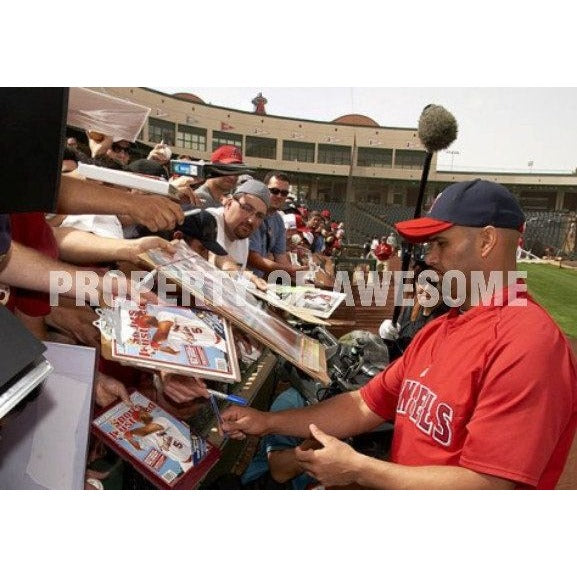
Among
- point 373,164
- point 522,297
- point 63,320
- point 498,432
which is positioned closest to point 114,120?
point 63,320

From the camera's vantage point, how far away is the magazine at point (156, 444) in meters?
1.26

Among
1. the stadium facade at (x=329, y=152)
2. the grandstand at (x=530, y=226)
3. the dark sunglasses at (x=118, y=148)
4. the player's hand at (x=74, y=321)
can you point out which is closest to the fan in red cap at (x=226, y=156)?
the dark sunglasses at (x=118, y=148)

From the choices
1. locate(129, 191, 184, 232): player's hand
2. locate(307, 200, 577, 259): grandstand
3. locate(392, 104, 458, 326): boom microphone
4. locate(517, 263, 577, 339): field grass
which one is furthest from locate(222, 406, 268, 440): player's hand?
locate(307, 200, 577, 259): grandstand

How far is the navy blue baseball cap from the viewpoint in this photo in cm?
148

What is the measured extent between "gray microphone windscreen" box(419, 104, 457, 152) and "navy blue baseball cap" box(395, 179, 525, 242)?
193cm

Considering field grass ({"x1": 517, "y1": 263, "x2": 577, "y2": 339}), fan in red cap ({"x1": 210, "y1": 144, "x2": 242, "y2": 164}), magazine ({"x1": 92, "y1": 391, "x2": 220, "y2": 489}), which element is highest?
fan in red cap ({"x1": 210, "y1": 144, "x2": 242, "y2": 164})

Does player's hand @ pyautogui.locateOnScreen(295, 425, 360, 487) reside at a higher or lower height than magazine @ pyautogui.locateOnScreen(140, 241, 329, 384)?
lower

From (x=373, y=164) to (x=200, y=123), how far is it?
49.8 feet

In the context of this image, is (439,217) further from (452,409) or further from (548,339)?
(452,409)

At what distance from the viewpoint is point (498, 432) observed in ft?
4.02

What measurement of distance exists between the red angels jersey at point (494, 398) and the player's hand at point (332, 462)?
20 cm

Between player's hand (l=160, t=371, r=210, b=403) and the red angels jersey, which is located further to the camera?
player's hand (l=160, t=371, r=210, b=403)

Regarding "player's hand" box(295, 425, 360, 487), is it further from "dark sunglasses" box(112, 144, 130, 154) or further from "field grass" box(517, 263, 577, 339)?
"field grass" box(517, 263, 577, 339)

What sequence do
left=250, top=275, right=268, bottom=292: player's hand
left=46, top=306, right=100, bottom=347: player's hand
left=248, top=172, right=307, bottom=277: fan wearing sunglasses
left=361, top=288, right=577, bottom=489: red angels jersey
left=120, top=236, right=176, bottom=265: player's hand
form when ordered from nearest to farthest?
1. left=361, top=288, right=577, bottom=489: red angels jersey
2. left=120, top=236, right=176, bottom=265: player's hand
3. left=46, top=306, right=100, bottom=347: player's hand
4. left=250, top=275, right=268, bottom=292: player's hand
5. left=248, top=172, right=307, bottom=277: fan wearing sunglasses
